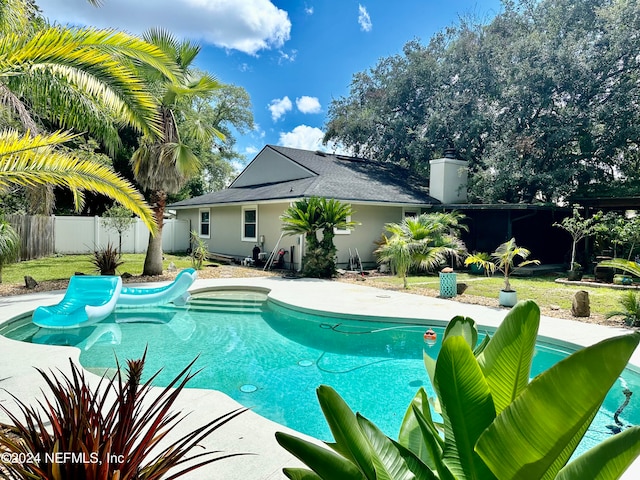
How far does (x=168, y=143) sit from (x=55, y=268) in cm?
682

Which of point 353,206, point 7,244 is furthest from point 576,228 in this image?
point 7,244

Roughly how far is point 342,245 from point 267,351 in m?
9.85

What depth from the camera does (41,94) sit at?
230 inches

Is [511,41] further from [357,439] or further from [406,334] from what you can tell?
[357,439]

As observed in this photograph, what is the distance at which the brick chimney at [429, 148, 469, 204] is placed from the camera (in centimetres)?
1925

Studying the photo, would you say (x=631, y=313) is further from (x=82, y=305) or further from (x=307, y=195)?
(x=82, y=305)

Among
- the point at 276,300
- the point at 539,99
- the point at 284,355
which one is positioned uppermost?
the point at 539,99

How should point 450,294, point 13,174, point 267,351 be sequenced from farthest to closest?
1. point 450,294
2. point 267,351
3. point 13,174

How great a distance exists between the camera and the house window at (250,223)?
18.6 meters

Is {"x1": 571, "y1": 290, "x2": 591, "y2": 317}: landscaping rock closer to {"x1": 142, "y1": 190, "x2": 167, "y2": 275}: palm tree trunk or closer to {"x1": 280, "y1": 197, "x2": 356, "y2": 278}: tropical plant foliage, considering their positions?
{"x1": 280, "y1": 197, "x2": 356, "y2": 278}: tropical plant foliage

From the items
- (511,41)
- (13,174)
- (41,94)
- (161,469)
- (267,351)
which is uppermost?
(511,41)

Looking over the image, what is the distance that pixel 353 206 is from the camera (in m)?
17.1

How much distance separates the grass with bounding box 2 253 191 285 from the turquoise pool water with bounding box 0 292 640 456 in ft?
16.8

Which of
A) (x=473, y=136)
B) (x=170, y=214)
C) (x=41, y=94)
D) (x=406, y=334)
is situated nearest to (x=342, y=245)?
(x=406, y=334)
